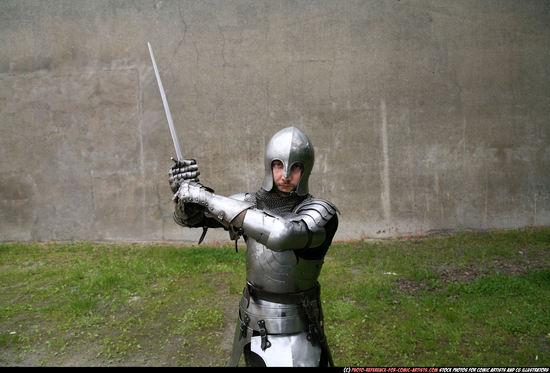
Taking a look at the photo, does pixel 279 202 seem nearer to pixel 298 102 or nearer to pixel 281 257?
pixel 281 257

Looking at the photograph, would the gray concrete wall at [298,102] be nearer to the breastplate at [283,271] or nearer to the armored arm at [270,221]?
the breastplate at [283,271]

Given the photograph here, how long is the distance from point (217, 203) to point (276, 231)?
0.37 m

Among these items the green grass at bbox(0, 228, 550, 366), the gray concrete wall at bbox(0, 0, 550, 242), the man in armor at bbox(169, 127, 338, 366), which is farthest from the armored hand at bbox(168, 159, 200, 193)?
the gray concrete wall at bbox(0, 0, 550, 242)

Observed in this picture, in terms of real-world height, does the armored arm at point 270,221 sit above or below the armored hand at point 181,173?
below

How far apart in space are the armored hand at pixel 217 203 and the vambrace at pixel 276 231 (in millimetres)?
47

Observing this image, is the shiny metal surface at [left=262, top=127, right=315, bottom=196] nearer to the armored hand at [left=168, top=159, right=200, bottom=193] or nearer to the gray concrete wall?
the armored hand at [left=168, top=159, right=200, bottom=193]

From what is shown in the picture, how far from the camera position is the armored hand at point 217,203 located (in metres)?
1.84

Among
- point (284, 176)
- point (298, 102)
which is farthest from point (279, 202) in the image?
point (298, 102)

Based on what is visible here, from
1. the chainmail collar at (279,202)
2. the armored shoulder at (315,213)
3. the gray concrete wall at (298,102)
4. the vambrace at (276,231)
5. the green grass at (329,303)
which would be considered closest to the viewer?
the vambrace at (276,231)

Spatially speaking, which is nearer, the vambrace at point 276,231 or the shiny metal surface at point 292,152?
the vambrace at point 276,231

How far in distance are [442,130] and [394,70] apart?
141cm

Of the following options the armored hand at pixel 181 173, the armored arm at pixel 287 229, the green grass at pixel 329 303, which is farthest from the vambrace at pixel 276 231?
the green grass at pixel 329 303

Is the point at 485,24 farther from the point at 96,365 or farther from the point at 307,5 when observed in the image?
the point at 96,365

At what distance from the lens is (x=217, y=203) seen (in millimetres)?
1912
